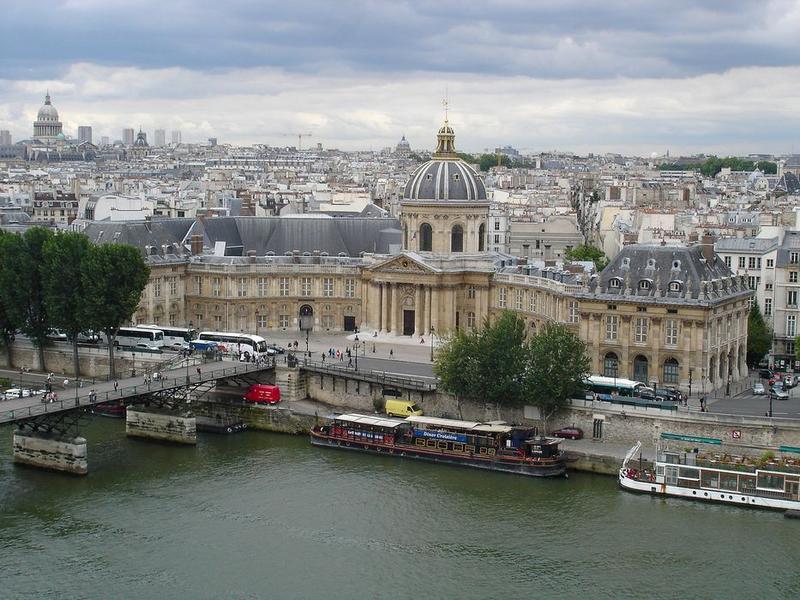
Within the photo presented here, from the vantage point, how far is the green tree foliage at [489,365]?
220ft

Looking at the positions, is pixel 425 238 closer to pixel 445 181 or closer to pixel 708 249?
pixel 445 181

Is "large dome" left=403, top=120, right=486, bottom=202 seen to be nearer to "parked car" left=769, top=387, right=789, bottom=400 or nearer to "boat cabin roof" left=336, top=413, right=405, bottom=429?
"boat cabin roof" left=336, top=413, right=405, bottom=429

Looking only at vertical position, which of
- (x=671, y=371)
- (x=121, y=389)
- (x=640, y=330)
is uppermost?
(x=640, y=330)

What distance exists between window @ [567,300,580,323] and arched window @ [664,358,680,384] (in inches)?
268

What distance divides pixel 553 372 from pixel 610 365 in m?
7.35

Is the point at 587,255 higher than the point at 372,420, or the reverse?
the point at 587,255

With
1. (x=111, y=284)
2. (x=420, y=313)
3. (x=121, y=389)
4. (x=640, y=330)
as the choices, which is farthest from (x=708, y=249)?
(x=111, y=284)

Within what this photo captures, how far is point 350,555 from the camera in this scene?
5159 cm

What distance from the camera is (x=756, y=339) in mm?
78688

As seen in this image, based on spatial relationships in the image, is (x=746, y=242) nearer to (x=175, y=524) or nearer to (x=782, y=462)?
(x=782, y=462)

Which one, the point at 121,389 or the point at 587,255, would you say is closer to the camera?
the point at 121,389

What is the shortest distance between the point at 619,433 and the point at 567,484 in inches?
212

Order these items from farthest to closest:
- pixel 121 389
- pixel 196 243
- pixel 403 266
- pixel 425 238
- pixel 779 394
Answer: pixel 196 243, pixel 425 238, pixel 403 266, pixel 779 394, pixel 121 389

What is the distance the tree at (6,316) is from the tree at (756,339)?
138ft
